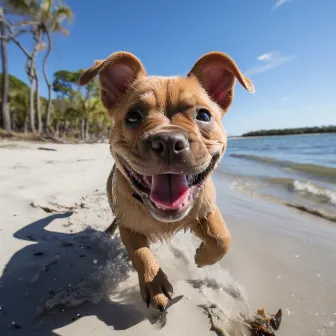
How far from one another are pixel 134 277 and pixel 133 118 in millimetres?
1485

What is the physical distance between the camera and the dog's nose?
5.89 feet

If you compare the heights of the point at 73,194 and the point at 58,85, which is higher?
the point at 58,85

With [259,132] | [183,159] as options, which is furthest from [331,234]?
[259,132]

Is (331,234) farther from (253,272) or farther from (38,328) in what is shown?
(38,328)

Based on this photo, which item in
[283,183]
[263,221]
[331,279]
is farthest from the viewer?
[283,183]

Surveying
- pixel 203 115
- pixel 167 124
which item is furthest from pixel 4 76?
pixel 167 124

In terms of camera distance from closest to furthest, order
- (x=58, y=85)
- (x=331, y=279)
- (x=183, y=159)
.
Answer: (x=183, y=159)
(x=331, y=279)
(x=58, y=85)

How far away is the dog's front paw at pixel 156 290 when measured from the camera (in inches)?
78.1

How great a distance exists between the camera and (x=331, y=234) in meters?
3.90

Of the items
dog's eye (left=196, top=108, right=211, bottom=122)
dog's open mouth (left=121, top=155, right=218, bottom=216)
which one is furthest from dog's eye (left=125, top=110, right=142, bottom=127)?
dog's eye (left=196, top=108, right=211, bottom=122)

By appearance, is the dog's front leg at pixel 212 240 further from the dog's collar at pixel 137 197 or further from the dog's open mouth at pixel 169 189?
the dog's collar at pixel 137 197

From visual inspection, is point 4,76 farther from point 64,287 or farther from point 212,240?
point 212,240

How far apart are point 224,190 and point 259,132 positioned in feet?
391

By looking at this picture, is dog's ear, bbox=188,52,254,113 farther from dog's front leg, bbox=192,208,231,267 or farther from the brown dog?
dog's front leg, bbox=192,208,231,267
